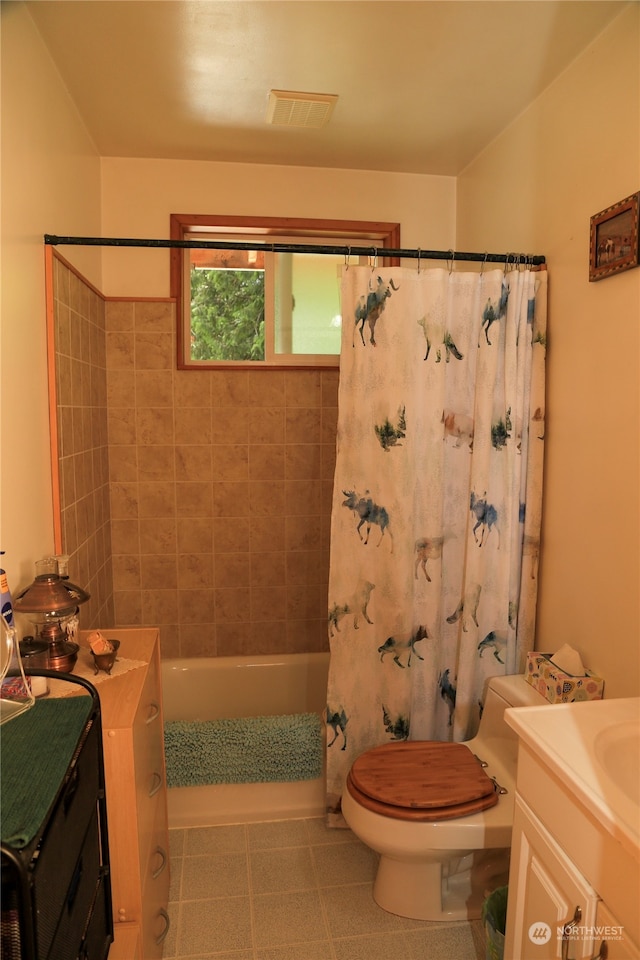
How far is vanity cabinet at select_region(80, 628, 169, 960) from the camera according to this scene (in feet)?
4.56

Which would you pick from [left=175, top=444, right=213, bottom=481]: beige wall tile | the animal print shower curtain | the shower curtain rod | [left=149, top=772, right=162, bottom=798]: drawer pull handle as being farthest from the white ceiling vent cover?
[left=149, top=772, right=162, bottom=798]: drawer pull handle

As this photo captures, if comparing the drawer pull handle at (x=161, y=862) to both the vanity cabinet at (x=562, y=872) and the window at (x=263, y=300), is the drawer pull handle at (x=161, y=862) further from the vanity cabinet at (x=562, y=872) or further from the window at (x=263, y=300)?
the window at (x=263, y=300)

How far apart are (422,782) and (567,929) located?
72cm

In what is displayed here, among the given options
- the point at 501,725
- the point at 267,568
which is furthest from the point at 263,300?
the point at 501,725

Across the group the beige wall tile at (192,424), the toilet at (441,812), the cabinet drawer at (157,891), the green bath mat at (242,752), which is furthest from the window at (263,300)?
the cabinet drawer at (157,891)

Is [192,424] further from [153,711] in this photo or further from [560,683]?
[560,683]

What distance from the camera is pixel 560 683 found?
73.6 inches

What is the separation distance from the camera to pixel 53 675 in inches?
53.1

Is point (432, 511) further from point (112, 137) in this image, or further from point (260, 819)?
point (112, 137)

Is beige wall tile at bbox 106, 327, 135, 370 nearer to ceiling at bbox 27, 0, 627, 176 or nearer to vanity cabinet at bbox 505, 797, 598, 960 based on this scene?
ceiling at bbox 27, 0, 627, 176

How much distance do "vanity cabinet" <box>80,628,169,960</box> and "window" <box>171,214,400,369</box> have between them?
5.77 feet

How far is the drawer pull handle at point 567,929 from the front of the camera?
113 cm

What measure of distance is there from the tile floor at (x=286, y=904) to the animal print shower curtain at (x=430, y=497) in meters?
0.27

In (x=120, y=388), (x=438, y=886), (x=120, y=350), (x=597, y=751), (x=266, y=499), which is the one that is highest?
(x=120, y=350)
